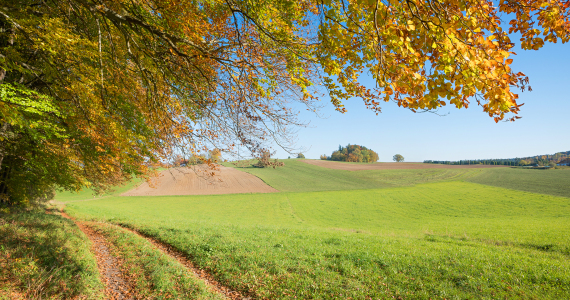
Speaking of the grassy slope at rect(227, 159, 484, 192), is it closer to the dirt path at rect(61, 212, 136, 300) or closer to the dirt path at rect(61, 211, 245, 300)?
the dirt path at rect(61, 211, 245, 300)

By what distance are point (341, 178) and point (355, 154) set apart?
2540 inches

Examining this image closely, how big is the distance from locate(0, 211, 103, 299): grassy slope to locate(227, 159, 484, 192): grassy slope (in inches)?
1648

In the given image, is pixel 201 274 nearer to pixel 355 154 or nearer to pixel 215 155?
pixel 215 155

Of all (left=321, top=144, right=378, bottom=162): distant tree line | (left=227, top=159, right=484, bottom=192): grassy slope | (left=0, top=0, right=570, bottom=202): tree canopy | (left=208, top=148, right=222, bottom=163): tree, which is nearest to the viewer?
(left=0, top=0, right=570, bottom=202): tree canopy

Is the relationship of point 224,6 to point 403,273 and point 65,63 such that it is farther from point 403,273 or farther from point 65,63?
point 403,273

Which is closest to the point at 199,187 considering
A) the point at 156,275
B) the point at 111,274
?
the point at 111,274

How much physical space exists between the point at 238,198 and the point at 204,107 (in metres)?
36.5

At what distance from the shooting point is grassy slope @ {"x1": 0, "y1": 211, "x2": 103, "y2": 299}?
18.1ft

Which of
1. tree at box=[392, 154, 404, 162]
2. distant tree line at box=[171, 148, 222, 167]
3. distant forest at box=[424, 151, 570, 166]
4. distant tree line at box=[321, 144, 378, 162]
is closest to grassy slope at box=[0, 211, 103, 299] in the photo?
distant tree line at box=[171, 148, 222, 167]

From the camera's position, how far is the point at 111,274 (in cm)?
754

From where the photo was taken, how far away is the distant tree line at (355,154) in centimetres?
12281

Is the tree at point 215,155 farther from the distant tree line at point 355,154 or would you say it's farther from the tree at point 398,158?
the tree at point 398,158

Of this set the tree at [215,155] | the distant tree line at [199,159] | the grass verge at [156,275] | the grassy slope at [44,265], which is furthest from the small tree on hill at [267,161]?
the grassy slope at [44,265]

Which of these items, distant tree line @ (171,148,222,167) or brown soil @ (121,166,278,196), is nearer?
distant tree line @ (171,148,222,167)
